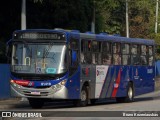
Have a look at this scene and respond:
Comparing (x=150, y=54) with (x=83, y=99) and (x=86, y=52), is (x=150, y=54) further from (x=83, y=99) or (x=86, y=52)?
(x=83, y=99)

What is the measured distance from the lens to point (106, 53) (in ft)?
81.2

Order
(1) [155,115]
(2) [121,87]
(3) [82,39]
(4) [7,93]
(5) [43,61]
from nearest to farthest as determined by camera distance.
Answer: (1) [155,115] < (5) [43,61] < (3) [82,39] < (2) [121,87] < (4) [7,93]

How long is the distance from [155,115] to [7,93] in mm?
19528

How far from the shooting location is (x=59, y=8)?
36406 millimetres

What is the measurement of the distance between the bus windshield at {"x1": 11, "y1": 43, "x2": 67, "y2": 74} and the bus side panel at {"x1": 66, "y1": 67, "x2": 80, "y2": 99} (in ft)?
2.06

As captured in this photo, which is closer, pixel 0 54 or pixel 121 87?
pixel 121 87

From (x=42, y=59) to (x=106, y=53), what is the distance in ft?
14.3

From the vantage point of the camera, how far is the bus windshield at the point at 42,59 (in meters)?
21.1

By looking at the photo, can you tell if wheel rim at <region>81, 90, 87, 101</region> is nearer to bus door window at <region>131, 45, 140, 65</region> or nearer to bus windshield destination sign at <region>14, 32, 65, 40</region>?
bus windshield destination sign at <region>14, 32, 65, 40</region>

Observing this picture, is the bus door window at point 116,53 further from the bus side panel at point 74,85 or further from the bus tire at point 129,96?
the bus side panel at point 74,85

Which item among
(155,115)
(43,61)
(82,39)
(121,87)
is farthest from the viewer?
(121,87)

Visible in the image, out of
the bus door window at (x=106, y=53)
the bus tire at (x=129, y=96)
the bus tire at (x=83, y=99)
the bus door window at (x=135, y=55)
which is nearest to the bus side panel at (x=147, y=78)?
the bus door window at (x=135, y=55)

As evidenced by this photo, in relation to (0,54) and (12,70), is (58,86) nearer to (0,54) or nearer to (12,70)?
(12,70)

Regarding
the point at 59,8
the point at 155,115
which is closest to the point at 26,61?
the point at 155,115
